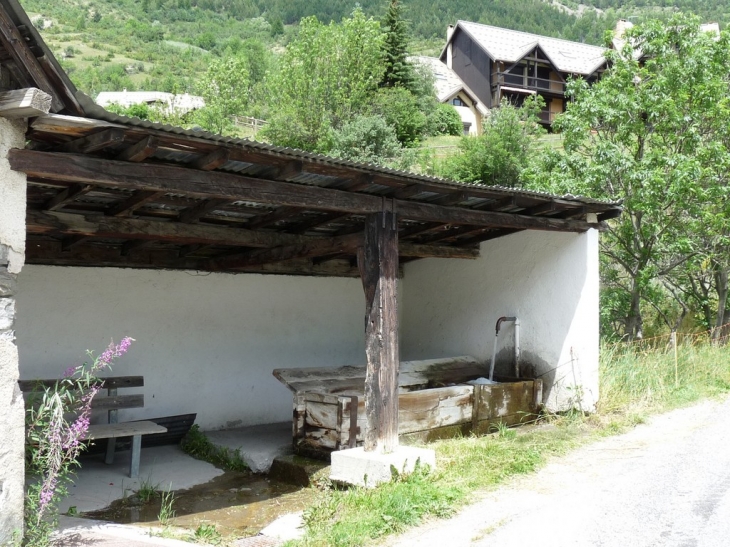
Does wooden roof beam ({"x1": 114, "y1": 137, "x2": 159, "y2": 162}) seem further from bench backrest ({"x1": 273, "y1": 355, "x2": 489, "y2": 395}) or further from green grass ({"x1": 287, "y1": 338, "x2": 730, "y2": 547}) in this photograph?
bench backrest ({"x1": 273, "y1": 355, "x2": 489, "y2": 395})

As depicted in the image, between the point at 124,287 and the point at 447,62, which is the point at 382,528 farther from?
the point at 447,62

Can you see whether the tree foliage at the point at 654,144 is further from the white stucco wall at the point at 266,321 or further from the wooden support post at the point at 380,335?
the wooden support post at the point at 380,335

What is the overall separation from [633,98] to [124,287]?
321 inches

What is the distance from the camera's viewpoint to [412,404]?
6.93m

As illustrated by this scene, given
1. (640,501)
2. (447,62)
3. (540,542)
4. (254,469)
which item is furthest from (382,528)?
(447,62)

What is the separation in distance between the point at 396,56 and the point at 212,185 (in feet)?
88.0

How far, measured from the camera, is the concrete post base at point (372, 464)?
5656 millimetres

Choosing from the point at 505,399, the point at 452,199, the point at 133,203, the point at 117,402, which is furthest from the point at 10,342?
the point at 505,399

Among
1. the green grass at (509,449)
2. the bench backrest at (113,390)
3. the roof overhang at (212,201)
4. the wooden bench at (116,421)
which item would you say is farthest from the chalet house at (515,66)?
the wooden bench at (116,421)

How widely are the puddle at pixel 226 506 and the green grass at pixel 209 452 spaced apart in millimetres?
314

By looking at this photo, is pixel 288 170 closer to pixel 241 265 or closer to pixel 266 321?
pixel 241 265

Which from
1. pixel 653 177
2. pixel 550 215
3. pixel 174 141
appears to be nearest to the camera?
pixel 174 141

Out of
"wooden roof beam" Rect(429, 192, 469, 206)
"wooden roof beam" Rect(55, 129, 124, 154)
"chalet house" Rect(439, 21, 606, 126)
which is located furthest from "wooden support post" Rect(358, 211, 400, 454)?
"chalet house" Rect(439, 21, 606, 126)

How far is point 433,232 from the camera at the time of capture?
822 cm
